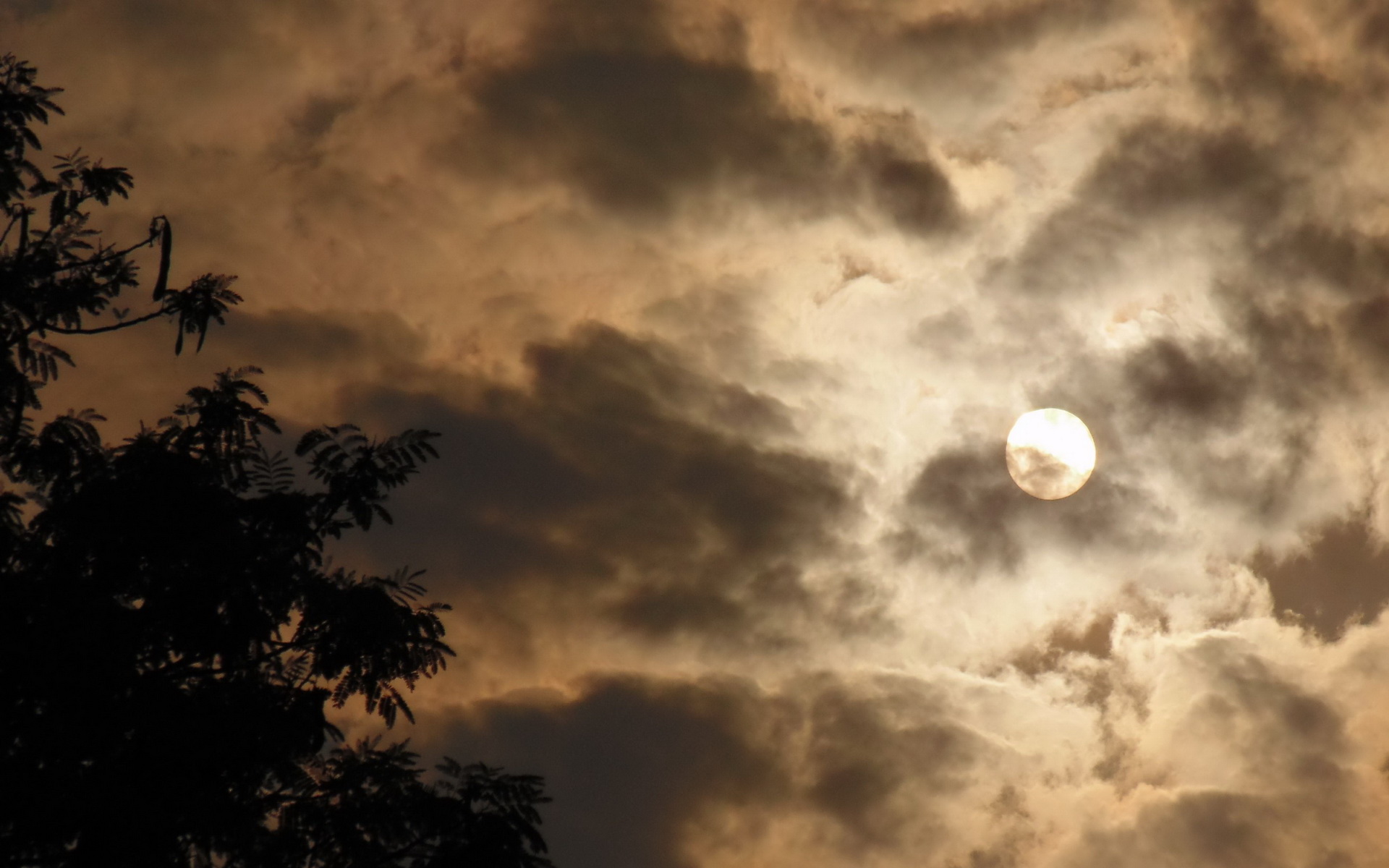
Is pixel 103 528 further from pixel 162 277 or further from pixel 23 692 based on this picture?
pixel 162 277

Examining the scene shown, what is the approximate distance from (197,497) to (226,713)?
340cm

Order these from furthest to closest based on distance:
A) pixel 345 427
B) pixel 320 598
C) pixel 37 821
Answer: pixel 345 427 → pixel 320 598 → pixel 37 821

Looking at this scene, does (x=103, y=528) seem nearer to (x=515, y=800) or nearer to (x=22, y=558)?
(x=22, y=558)

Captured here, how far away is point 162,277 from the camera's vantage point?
21406mm

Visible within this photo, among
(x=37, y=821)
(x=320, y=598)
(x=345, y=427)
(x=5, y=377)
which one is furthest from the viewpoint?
(x=345, y=427)

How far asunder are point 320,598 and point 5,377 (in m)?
5.69

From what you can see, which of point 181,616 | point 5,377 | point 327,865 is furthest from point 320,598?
point 5,377

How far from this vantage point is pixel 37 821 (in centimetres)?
1820

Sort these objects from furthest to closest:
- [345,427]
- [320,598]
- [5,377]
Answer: [345,427]
[320,598]
[5,377]

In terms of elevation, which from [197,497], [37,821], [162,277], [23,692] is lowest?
[37,821]

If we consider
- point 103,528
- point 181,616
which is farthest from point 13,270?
point 181,616

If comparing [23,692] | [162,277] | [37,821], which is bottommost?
[37,821]

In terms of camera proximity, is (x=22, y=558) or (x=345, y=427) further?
(x=345, y=427)

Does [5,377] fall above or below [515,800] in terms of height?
above
